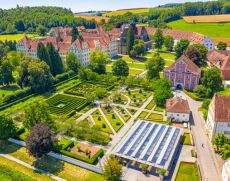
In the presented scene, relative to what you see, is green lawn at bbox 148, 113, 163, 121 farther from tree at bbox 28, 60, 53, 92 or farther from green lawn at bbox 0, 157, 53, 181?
tree at bbox 28, 60, 53, 92

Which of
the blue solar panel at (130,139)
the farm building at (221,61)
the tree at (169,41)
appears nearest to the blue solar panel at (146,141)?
the blue solar panel at (130,139)

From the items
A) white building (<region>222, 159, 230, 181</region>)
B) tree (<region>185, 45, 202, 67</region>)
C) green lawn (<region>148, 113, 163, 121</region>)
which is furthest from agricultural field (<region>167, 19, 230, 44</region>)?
white building (<region>222, 159, 230, 181</region>)

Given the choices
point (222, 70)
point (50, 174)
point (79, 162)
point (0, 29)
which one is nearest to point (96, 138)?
point (79, 162)

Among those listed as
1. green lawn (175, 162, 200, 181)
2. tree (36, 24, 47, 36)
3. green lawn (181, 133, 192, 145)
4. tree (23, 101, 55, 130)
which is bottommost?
green lawn (175, 162, 200, 181)

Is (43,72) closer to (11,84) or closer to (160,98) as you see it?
(11,84)

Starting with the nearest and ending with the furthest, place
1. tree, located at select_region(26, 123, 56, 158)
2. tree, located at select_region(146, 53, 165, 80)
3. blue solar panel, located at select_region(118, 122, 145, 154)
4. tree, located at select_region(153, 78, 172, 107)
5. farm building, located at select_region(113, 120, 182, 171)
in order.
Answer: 1. farm building, located at select_region(113, 120, 182, 171)
2. tree, located at select_region(26, 123, 56, 158)
3. blue solar panel, located at select_region(118, 122, 145, 154)
4. tree, located at select_region(153, 78, 172, 107)
5. tree, located at select_region(146, 53, 165, 80)

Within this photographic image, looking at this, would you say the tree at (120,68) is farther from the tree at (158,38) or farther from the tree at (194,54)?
the tree at (158,38)
